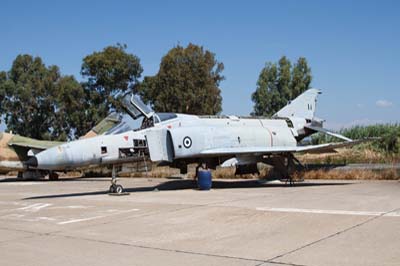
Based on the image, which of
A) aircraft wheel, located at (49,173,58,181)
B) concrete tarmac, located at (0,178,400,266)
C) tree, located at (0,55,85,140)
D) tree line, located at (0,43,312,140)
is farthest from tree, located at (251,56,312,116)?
concrete tarmac, located at (0,178,400,266)

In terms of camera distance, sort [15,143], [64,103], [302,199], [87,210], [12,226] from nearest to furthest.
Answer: [12,226], [87,210], [302,199], [15,143], [64,103]

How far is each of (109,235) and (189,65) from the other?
35087mm

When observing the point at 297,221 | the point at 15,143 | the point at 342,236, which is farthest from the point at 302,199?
the point at 15,143

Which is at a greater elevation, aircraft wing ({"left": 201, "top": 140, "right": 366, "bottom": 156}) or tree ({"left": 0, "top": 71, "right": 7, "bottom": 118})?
tree ({"left": 0, "top": 71, "right": 7, "bottom": 118})

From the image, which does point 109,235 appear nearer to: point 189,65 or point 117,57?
point 189,65

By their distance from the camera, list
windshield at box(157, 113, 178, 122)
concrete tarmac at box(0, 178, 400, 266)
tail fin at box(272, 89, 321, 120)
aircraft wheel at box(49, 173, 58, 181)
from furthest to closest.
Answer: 1. aircraft wheel at box(49, 173, 58, 181)
2. tail fin at box(272, 89, 321, 120)
3. windshield at box(157, 113, 178, 122)
4. concrete tarmac at box(0, 178, 400, 266)

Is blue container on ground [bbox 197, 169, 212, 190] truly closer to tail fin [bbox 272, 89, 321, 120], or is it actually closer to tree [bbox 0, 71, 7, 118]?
tail fin [bbox 272, 89, 321, 120]

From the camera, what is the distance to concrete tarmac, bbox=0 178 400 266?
5461 mm

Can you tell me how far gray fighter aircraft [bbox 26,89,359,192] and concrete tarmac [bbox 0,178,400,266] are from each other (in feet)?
6.76

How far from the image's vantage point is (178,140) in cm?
1464

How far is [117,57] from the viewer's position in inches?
1727

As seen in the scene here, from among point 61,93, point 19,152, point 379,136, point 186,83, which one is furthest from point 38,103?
point 379,136

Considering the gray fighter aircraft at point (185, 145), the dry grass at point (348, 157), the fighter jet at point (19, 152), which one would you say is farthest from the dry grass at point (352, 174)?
the fighter jet at point (19, 152)

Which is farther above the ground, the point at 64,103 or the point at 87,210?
the point at 64,103
